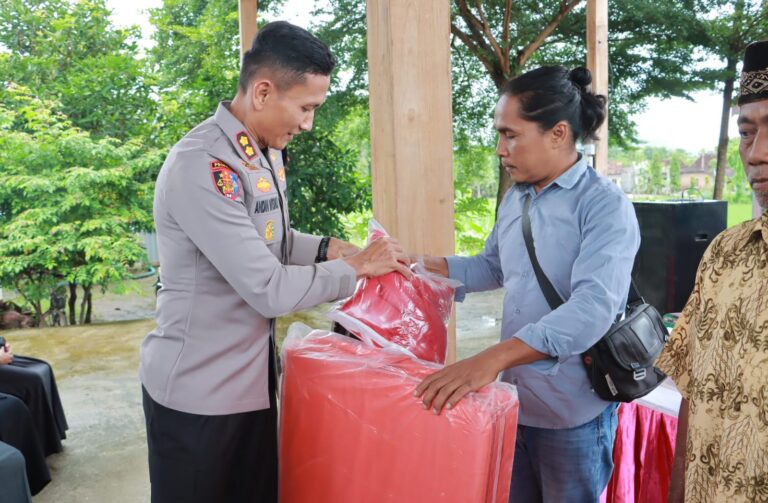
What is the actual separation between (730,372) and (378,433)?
683 mm

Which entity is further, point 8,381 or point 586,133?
point 8,381

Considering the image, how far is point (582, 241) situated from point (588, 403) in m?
0.39

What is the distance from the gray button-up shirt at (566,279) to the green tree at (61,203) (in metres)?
6.03

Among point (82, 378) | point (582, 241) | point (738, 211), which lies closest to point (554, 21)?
point (738, 211)

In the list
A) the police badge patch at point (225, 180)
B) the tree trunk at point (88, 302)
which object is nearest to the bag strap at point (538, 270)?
the police badge patch at point (225, 180)

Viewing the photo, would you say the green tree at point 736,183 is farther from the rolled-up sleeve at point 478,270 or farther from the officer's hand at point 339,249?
the officer's hand at point 339,249

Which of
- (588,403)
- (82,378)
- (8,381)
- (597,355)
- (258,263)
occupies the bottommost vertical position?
(82,378)

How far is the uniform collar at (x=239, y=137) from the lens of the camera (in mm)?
1533

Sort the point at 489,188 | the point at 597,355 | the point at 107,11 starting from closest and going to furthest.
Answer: the point at 597,355 < the point at 107,11 < the point at 489,188

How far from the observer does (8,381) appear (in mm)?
3906

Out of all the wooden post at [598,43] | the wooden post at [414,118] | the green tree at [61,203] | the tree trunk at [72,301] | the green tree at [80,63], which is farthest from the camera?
the tree trunk at [72,301]

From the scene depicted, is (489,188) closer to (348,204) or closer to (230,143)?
(348,204)

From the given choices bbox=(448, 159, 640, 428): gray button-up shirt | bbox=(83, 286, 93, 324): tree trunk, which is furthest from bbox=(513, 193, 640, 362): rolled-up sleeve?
bbox=(83, 286, 93, 324): tree trunk

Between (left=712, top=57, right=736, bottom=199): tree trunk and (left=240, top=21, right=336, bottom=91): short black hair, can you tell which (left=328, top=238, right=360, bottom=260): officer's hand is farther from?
(left=712, top=57, right=736, bottom=199): tree trunk
